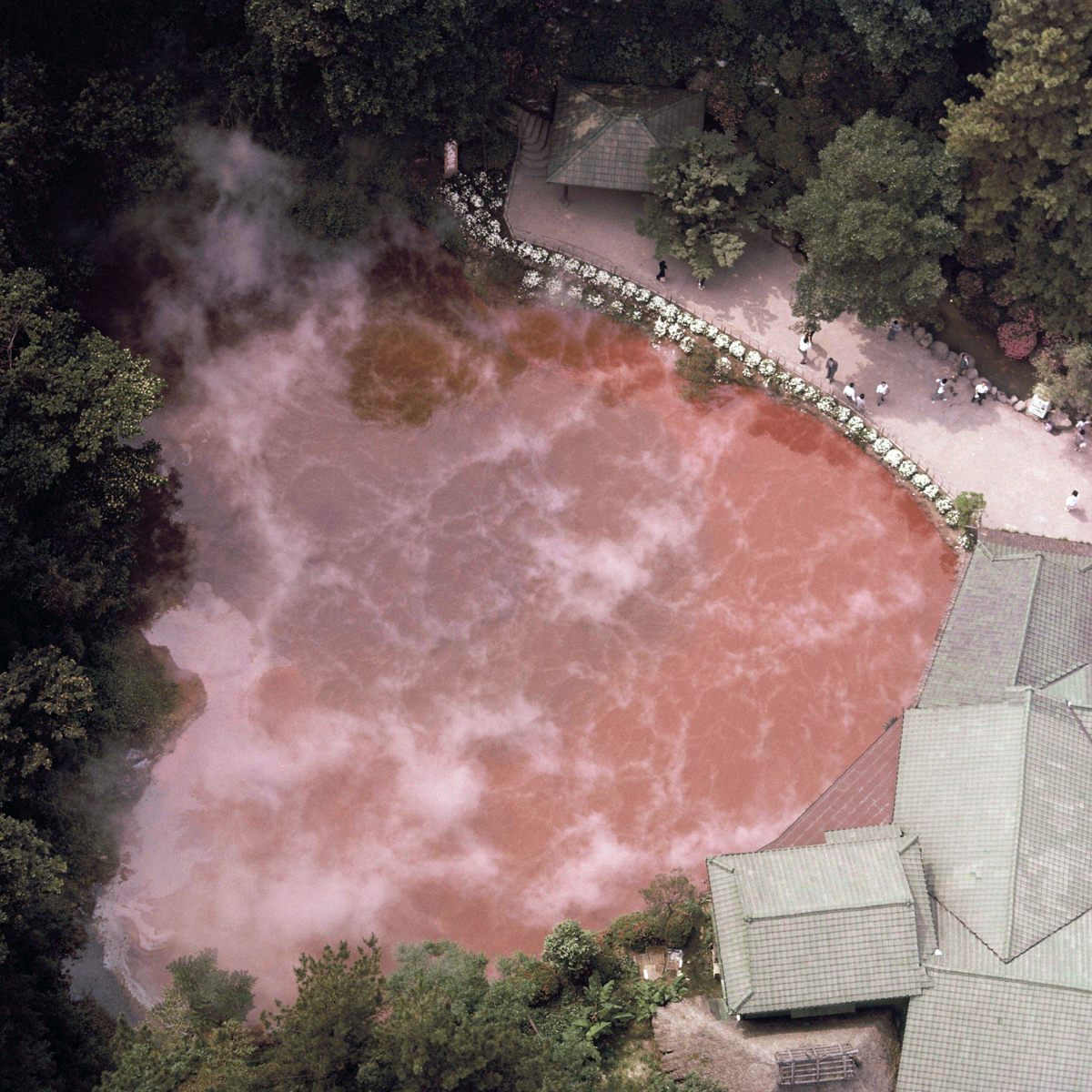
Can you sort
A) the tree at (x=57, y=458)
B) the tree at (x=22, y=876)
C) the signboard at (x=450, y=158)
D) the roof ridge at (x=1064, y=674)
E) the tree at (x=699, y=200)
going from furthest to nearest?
1. the signboard at (x=450, y=158)
2. the tree at (x=699, y=200)
3. the roof ridge at (x=1064, y=674)
4. the tree at (x=57, y=458)
5. the tree at (x=22, y=876)

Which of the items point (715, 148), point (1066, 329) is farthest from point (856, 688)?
point (715, 148)

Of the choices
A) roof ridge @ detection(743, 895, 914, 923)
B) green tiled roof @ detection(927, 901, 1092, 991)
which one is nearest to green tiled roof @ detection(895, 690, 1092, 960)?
green tiled roof @ detection(927, 901, 1092, 991)

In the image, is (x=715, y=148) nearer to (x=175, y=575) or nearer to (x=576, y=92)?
(x=576, y=92)

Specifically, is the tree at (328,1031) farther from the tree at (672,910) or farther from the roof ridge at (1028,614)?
the roof ridge at (1028,614)

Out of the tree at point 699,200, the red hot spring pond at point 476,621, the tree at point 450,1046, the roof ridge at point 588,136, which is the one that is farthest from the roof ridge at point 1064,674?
the roof ridge at point 588,136

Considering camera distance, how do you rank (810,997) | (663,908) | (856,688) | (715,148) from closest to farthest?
(810,997) < (663,908) < (856,688) < (715,148)
